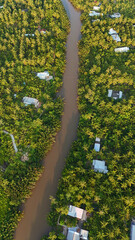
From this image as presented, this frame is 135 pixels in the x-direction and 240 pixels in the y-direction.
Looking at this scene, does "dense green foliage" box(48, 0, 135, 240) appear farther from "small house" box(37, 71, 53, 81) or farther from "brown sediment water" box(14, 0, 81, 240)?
"small house" box(37, 71, 53, 81)

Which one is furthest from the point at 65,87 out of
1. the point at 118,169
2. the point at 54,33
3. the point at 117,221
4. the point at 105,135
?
the point at 117,221

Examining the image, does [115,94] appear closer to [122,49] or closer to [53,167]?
[122,49]

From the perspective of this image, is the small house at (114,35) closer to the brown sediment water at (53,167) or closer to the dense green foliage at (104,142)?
the dense green foliage at (104,142)

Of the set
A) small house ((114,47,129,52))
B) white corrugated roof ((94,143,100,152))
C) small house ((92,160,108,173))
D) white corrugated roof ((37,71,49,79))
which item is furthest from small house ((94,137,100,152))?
small house ((114,47,129,52))

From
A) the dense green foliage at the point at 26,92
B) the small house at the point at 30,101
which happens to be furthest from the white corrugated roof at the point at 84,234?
the small house at the point at 30,101

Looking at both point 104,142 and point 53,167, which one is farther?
point 104,142

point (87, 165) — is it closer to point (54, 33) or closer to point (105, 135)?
point (105, 135)

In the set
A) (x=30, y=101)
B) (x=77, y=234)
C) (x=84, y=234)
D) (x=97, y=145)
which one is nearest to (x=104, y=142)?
(x=97, y=145)
